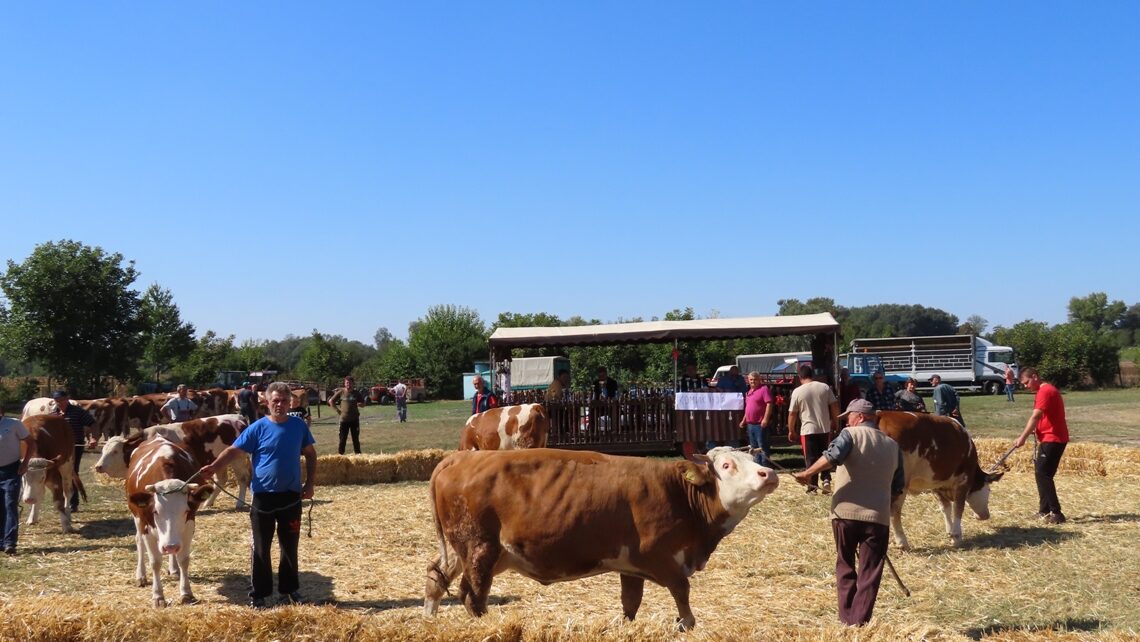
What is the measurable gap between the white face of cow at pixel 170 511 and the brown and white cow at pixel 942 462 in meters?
6.89

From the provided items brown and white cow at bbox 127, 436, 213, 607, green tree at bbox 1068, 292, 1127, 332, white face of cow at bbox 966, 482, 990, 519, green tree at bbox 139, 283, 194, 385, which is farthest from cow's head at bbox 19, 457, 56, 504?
green tree at bbox 1068, 292, 1127, 332

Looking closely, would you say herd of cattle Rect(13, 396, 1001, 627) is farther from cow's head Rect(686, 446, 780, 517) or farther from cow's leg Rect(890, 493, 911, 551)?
cow's leg Rect(890, 493, 911, 551)

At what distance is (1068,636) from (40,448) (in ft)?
38.8

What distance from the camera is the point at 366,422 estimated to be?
3450 cm

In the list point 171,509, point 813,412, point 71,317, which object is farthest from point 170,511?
point 71,317

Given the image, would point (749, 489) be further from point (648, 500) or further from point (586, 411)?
point (586, 411)

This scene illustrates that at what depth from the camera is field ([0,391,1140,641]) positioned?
4867 millimetres

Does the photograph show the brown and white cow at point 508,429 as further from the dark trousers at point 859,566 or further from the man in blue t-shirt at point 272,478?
the dark trousers at point 859,566

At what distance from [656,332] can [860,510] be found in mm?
11090

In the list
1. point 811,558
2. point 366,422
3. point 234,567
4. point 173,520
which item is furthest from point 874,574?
point 366,422

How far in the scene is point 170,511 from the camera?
24.2ft

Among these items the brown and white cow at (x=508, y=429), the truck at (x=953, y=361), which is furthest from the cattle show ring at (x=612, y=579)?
the truck at (x=953, y=361)

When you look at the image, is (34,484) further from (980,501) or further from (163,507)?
(980,501)

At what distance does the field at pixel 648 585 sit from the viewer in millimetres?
4867
